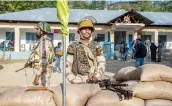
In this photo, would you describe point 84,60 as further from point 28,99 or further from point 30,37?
point 30,37

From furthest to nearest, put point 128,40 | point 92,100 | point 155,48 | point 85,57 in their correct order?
point 128,40 → point 155,48 → point 85,57 → point 92,100

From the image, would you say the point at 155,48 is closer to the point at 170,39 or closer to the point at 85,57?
the point at 170,39

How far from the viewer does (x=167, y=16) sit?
3481 cm

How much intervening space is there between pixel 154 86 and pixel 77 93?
930 millimetres

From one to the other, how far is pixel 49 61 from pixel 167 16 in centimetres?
3124

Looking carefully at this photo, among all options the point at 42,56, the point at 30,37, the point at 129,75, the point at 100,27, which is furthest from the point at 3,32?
the point at 129,75

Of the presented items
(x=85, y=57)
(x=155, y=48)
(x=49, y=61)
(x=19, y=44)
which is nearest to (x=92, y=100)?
(x=85, y=57)

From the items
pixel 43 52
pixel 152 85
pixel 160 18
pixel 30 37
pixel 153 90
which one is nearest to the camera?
pixel 153 90

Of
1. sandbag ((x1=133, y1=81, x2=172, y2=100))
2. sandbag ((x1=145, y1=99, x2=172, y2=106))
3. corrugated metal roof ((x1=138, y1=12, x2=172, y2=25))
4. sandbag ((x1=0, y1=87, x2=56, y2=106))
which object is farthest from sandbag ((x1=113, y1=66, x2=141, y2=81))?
corrugated metal roof ((x1=138, y1=12, x2=172, y2=25))

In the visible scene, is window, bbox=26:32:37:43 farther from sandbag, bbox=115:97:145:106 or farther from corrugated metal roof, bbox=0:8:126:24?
sandbag, bbox=115:97:145:106

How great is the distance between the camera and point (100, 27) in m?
30.2

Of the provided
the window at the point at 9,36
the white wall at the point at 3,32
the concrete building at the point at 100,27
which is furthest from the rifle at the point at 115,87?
the window at the point at 9,36

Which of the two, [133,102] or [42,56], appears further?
[42,56]

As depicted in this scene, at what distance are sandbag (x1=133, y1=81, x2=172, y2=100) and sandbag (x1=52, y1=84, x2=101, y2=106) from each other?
441 millimetres
